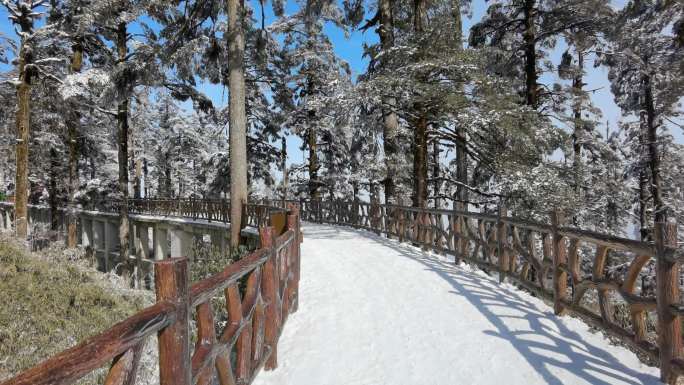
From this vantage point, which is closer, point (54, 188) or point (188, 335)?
point (188, 335)

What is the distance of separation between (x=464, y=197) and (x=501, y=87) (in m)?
6.25

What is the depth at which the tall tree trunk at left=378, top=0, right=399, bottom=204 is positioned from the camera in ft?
40.4

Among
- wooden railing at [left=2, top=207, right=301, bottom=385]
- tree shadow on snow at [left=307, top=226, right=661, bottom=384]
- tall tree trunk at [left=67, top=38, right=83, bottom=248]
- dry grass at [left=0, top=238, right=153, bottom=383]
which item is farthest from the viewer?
tall tree trunk at [left=67, top=38, right=83, bottom=248]

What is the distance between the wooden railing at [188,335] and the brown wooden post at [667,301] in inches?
137

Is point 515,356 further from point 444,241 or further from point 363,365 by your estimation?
point 444,241

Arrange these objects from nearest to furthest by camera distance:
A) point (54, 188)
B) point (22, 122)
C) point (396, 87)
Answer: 1. point (396, 87)
2. point (22, 122)
3. point (54, 188)

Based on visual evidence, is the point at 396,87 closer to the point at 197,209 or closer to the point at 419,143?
the point at 419,143

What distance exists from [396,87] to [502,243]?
16.5ft

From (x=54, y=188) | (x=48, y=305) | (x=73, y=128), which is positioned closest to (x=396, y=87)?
(x=48, y=305)

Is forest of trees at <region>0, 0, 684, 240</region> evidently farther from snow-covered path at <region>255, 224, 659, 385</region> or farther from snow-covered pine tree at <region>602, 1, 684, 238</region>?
snow-covered path at <region>255, 224, 659, 385</region>

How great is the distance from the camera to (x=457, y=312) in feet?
17.7

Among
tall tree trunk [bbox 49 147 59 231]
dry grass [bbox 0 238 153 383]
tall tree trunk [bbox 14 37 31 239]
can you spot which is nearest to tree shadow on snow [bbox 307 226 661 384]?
dry grass [bbox 0 238 153 383]

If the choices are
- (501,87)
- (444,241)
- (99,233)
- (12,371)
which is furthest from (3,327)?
(99,233)

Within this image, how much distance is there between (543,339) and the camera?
439 centimetres
